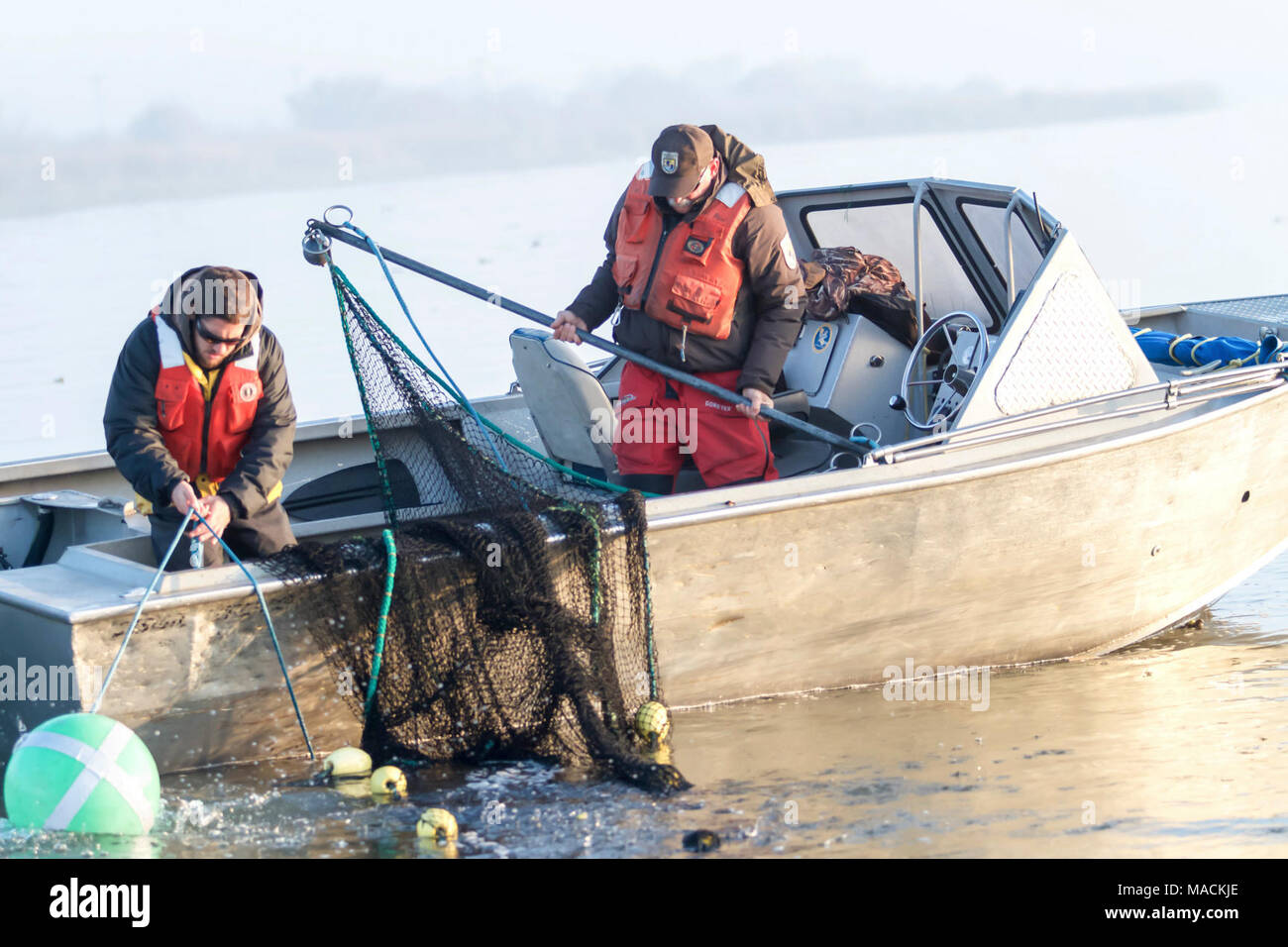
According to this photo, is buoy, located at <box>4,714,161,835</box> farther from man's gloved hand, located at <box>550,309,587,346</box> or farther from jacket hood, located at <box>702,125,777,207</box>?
jacket hood, located at <box>702,125,777,207</box>

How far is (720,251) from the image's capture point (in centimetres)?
511

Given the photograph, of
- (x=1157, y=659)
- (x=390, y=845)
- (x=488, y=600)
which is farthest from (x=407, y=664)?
(x=1157, y=659)

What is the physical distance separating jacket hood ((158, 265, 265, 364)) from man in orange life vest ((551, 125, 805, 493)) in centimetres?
113

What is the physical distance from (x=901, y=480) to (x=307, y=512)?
7.87ft


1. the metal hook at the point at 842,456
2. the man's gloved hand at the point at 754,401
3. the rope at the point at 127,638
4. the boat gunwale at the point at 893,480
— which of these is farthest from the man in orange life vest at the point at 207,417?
the metal hook at the point at 842,456

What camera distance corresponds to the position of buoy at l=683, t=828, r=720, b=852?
3938 mm

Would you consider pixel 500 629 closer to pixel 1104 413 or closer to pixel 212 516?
pixel 212 516

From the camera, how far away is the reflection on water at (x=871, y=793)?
401cm

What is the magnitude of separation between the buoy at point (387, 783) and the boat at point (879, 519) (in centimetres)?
29

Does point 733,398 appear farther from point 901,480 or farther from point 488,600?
point 488,600

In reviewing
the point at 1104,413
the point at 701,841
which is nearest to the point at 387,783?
the point at 701,841

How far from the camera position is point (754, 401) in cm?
501

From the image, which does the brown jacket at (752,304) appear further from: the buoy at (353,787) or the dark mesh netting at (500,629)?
the buoy at (353,787)
